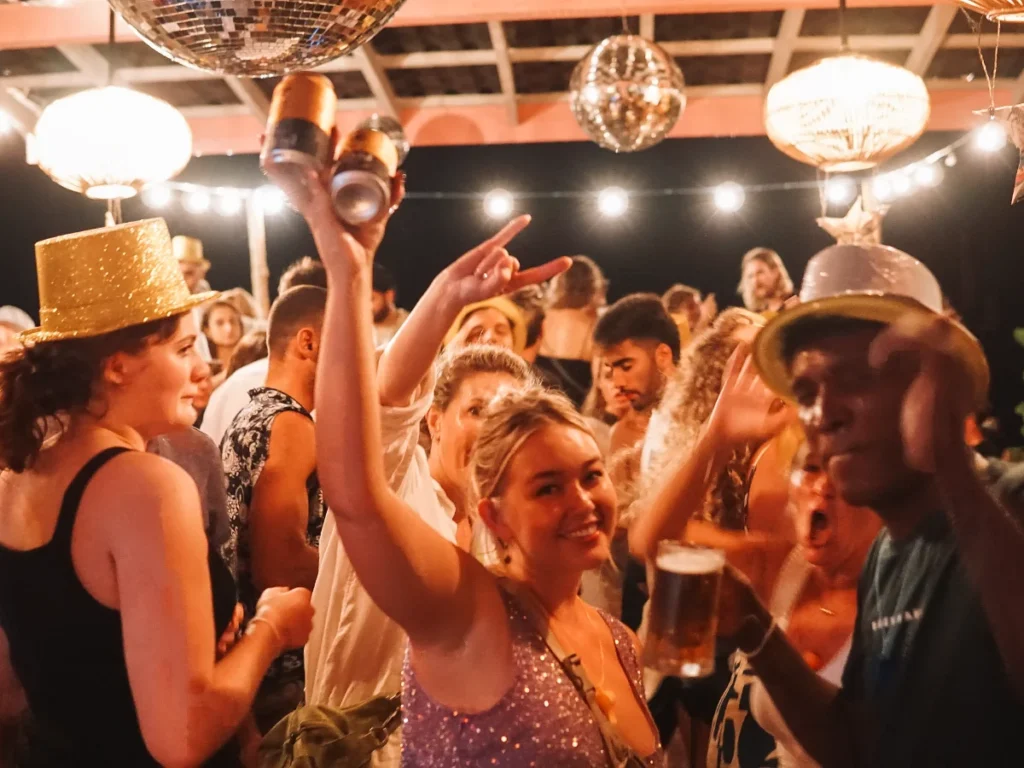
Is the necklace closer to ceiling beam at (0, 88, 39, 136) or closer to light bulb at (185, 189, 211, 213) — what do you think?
ceiling beam at (0, 88, 39, 136)

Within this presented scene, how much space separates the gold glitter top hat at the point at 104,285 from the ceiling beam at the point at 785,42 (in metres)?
4.61

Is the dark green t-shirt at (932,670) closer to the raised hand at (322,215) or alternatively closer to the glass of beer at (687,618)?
the glass of beer at (687,618)

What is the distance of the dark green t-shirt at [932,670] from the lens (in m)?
1.04

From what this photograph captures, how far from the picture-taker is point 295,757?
163 cm

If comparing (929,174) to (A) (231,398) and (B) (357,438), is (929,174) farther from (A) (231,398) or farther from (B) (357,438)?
(B) (357,438)

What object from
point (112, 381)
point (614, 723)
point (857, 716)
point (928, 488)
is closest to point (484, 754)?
point (614, 723)

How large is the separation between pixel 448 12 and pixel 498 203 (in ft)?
9.58

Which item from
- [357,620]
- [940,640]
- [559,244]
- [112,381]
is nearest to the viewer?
[940,640]

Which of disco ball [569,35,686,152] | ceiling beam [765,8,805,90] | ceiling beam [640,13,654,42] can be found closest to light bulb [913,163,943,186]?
ceiling beam [765,8,805,90]

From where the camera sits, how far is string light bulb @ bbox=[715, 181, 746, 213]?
7.23 meters

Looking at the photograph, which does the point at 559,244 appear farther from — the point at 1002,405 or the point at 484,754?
the point at 484,754

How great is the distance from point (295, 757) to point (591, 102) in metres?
2.52

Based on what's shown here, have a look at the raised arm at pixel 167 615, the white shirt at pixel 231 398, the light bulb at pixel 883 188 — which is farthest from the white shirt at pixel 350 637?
the light bulb at pixel 883 188

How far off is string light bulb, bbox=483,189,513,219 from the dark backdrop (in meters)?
0.09
